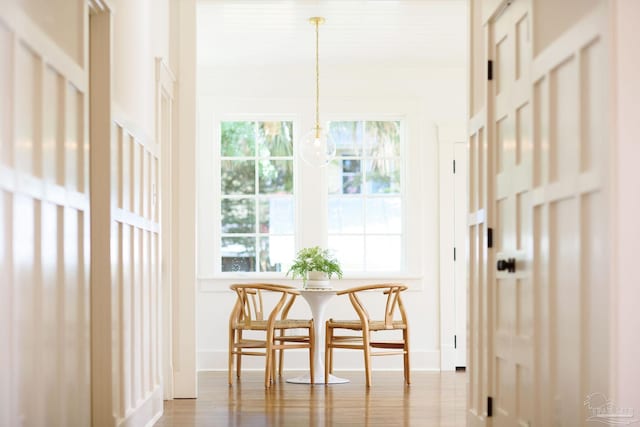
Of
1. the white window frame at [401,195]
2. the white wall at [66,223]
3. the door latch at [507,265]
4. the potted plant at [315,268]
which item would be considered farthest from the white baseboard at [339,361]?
the door latch at [507,265]

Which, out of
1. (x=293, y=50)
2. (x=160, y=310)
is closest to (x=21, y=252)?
(x=160, y=310)

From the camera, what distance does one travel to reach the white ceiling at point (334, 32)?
23.1 ft

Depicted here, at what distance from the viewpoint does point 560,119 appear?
3.37 meters

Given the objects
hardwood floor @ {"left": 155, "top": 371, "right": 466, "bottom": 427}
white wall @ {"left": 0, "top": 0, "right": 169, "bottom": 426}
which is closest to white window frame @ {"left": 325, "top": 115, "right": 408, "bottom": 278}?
hardwood floor @ {"left": 155, "top": 371, "right": 466, "bottom": 427}

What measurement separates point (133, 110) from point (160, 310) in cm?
166

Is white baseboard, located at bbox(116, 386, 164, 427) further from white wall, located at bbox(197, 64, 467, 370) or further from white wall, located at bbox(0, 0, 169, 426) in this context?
white wall, located at bbox(197, 64, 467, 370)

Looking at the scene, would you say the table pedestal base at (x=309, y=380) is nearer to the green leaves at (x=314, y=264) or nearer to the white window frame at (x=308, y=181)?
the green leaves at (x=314, y=264)

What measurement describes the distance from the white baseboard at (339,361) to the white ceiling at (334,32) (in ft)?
9.56

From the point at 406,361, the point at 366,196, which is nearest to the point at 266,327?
the point at 406,361

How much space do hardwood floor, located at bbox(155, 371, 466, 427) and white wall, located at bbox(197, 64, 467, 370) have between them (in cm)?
115

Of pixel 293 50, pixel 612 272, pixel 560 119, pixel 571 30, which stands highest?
pixel 293 50

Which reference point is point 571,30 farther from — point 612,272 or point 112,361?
point 112,361

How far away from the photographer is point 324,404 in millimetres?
6609

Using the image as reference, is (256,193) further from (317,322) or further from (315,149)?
(317,322)
